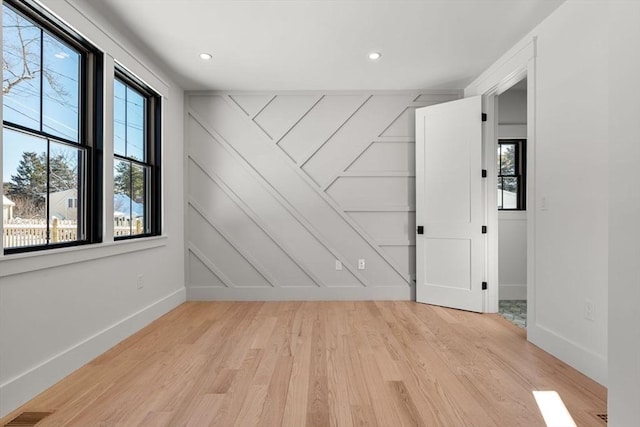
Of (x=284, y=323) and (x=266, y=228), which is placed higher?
(x=266, y=228)

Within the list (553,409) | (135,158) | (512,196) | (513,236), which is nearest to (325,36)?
(135,158)

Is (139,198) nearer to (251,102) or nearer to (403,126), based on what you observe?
(251,102)

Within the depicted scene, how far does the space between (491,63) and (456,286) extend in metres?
2.29

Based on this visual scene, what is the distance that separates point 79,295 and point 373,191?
10.1ft

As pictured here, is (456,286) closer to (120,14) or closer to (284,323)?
(284,323)

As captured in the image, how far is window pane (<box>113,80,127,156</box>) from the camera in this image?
9.96 ft

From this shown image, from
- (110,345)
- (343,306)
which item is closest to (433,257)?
(343,306)

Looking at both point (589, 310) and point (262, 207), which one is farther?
point (262, 207)

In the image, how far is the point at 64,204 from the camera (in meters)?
2.41

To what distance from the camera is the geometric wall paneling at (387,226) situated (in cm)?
430

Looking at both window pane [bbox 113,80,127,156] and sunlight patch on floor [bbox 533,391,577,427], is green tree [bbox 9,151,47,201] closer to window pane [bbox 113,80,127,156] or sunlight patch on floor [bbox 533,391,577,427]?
window pane [bbox 113,80,127,156]

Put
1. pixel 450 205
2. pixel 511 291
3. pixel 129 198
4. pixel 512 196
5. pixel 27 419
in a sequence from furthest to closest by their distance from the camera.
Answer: pixel 512 196, pixel 511 291, pixel 450 205, pixel 129 198, pixel 27 419

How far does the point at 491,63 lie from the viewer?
139 inches

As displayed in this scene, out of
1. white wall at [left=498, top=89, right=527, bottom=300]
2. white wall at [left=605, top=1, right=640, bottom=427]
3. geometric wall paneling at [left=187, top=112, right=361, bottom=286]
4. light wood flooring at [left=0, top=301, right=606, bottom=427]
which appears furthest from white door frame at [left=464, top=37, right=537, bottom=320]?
white wall at [left=605, top=1, right=640, bottom=427]
